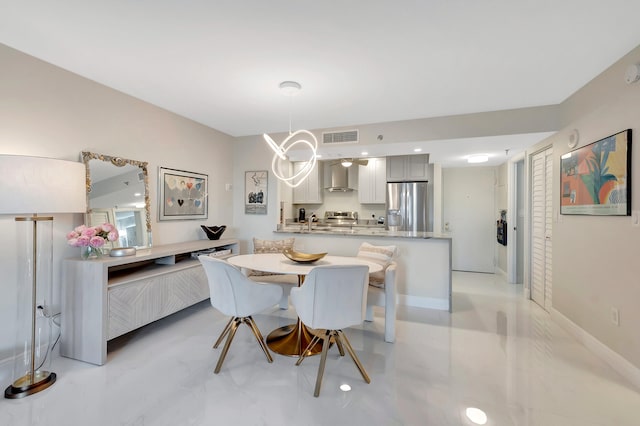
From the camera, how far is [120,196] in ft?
9.59

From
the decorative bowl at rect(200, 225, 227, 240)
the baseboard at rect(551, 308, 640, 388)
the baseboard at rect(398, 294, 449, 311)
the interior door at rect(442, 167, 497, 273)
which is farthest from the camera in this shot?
the interior door at rect(442, 167, 497, 273)

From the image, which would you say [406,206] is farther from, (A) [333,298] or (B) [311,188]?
(A) [333,298]

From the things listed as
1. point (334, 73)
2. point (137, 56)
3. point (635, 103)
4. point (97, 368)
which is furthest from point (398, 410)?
point (137, 56)

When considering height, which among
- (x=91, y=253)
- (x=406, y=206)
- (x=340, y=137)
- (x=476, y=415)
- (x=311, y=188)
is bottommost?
(x=476, y=415)

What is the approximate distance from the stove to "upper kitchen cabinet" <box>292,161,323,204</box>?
0.40 metres

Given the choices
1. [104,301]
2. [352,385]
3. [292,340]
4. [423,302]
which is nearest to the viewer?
[352,385]

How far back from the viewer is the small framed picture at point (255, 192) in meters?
4.50

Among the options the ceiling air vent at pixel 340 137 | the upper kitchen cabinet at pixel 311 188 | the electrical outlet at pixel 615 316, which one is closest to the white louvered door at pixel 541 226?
the electrical outlet at pixel 615 316

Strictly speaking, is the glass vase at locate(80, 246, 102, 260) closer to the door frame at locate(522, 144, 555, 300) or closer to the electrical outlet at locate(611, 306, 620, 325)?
the electrical outlet at locate(611, 306, 620, 325)

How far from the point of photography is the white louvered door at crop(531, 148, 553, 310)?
136 inches

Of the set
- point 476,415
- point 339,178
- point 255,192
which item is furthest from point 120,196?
point 339,178

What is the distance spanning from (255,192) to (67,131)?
2408mm

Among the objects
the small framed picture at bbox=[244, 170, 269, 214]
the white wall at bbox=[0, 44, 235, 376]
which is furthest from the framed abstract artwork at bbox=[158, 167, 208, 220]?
the small framed picture at bbox=[244, 170, 269, 214]

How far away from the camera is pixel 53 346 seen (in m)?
2.37
